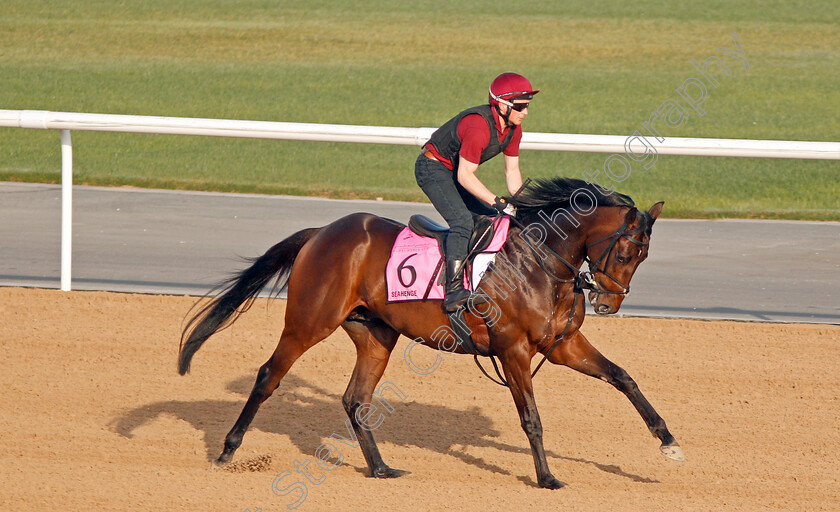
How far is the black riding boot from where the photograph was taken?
16.7 feet

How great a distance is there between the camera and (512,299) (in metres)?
5.04

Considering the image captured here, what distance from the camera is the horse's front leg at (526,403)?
4988mm

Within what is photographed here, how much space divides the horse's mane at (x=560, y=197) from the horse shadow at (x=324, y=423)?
141cm

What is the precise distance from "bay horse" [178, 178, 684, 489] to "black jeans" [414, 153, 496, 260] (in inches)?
8.4

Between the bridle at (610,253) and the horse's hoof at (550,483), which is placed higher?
the bridle at (610,253)

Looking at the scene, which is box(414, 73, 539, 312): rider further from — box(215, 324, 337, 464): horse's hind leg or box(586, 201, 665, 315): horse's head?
box(215, 324, 337, 464): horse's hind leg

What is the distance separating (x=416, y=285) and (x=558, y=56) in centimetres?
2198

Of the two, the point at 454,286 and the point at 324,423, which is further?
the point at 324,423

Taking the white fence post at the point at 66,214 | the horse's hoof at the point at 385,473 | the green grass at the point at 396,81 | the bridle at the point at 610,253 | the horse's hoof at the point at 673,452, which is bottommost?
the green grass at the point at 396,81

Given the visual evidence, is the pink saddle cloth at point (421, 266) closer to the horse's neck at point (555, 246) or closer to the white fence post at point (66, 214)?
the horse's neck at point (555, 246)

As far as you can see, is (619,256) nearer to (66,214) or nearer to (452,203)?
(452,203)

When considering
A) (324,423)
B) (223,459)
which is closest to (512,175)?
(324,423)

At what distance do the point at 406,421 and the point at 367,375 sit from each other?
808 millimetres

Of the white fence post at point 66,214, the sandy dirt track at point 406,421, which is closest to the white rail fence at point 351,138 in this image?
the white fence post at point 66,214
